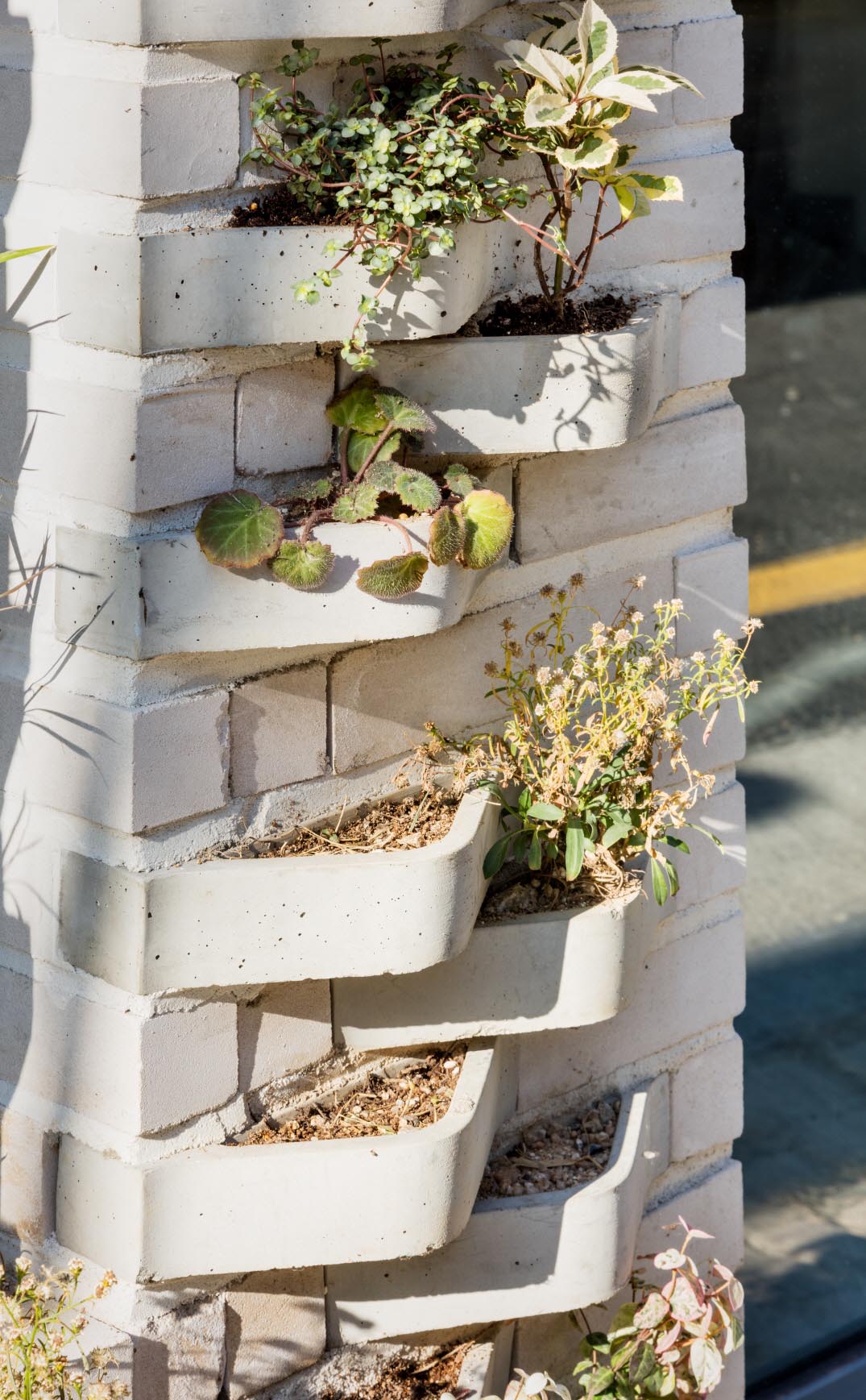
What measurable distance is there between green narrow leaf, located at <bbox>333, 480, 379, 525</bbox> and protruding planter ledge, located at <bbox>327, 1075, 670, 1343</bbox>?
110 cm

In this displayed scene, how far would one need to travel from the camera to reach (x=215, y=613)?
2.25 m

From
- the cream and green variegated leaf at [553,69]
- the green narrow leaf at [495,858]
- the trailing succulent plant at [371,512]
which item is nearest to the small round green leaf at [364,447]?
the trailing succulent plant at [371,512]

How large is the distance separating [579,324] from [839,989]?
3.37 meters

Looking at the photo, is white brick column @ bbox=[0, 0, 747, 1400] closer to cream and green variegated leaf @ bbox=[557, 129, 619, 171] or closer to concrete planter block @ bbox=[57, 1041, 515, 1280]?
concrete planter block @ bbox=[57, 1041, 515, 1280]

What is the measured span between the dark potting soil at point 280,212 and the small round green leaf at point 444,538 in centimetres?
40

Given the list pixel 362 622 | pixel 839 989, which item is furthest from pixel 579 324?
pixel 839 989

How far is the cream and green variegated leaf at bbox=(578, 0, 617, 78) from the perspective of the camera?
2217 mm

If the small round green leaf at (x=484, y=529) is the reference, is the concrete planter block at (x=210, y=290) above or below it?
above

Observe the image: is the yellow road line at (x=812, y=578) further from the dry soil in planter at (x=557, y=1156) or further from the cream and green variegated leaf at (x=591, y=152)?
the cream and green variegated leaf at (x=591, y=152)

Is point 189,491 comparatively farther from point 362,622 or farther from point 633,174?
point 633,174

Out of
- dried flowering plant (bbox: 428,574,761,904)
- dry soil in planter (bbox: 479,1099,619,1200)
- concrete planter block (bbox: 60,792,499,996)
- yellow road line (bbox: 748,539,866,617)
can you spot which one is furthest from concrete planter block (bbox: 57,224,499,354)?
yellow road line (bbox: 748,539,866,617)

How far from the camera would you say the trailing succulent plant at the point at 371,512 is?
2195 mm

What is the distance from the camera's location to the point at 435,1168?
2.43 metres

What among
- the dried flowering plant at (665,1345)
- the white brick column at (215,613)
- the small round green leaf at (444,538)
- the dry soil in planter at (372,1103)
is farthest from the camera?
the dried flowering plant at (665,1345)
